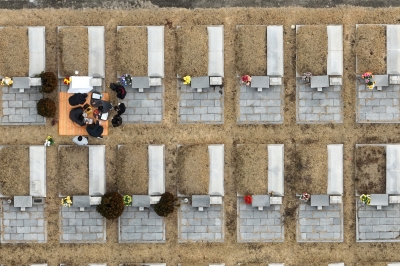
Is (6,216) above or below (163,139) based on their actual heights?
below

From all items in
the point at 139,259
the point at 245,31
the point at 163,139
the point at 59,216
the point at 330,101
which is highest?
the point at 245,31

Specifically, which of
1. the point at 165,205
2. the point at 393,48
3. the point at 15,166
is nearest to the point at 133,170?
the point at 165,205

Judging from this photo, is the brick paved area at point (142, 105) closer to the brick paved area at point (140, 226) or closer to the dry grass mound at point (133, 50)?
the dry grass mound at point (133, 50)

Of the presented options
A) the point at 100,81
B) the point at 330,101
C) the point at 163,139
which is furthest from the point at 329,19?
the point at 100,81

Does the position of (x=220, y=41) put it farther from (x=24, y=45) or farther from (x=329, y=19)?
(x=24, y=45)

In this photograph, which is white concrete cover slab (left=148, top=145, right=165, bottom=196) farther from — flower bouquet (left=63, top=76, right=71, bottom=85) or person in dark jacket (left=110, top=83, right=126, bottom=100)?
flower bouquet (left=63, top=76, right=71, bottom=85)

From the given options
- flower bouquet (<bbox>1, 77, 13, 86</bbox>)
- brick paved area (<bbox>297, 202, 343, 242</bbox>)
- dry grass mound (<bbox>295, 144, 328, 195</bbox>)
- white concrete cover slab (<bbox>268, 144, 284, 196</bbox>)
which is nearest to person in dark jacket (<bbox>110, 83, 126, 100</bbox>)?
flower bouquet (<bbox>1, 77, 13, 86</bbox>)
